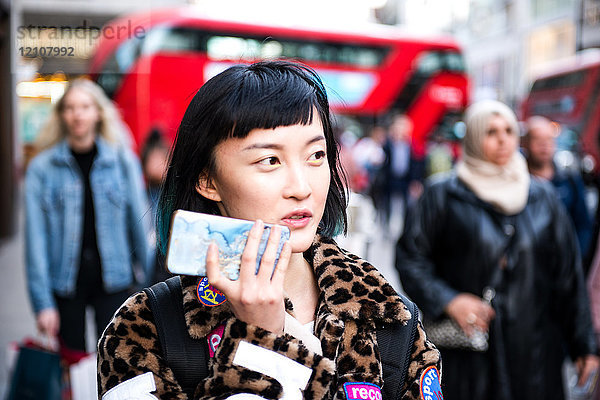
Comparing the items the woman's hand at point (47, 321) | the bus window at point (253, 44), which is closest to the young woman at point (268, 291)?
A: the woman's hand at point (47, 321)

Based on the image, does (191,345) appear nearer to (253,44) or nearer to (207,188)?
(207,188)

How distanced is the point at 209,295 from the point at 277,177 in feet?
1.01

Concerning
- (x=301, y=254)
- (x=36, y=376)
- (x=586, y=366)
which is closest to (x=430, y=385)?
(x=301, y=254)

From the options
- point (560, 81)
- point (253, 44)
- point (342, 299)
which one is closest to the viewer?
point (342, 299)

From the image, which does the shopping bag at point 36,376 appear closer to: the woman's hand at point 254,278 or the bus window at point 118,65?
the woman's hand at point 254,278

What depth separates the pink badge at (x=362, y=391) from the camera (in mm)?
1357

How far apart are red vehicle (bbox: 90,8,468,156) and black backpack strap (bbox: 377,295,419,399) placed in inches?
439

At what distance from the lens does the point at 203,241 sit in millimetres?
1291

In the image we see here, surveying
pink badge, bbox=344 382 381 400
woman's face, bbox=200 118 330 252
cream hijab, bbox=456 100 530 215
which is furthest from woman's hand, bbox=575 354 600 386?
woman's face, bbox=200 118 330 252

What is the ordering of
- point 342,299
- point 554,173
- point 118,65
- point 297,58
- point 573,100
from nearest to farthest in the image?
point 342,299 < point 554,173 < point 297,58 < point 118,65 < point 573,100

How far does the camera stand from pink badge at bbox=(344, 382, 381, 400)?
4.45ft

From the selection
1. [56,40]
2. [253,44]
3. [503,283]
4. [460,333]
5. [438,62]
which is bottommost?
[460,333]

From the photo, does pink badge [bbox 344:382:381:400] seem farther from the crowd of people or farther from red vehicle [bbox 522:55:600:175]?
Result: red vehicle [bbox 522:55:600:175]

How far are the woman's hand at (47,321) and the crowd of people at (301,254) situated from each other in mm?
11
